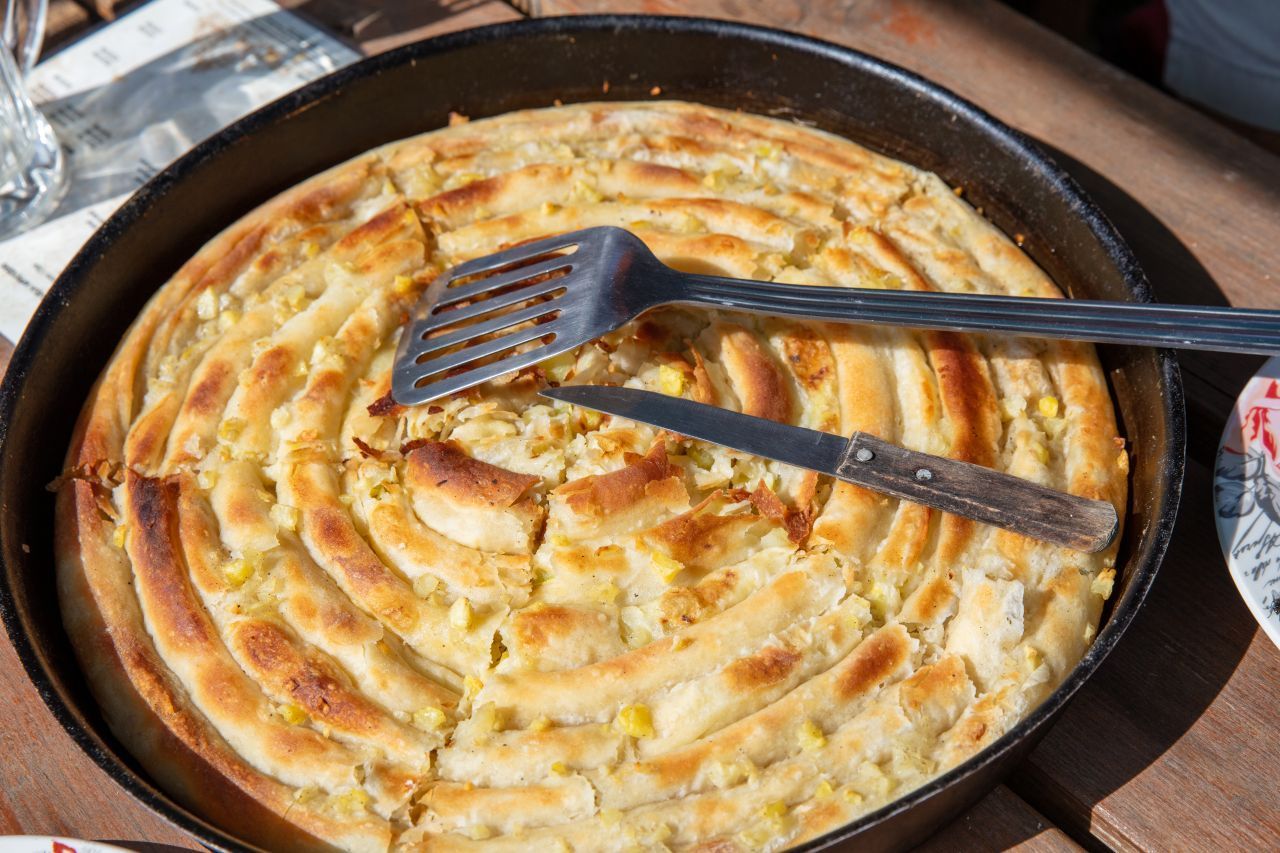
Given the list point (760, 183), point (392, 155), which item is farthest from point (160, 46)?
point (760, 183)

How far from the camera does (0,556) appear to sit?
7.18ft

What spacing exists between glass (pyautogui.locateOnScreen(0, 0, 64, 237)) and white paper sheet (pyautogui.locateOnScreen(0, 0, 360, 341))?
0.19ft

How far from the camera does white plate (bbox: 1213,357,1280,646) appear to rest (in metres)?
2.21

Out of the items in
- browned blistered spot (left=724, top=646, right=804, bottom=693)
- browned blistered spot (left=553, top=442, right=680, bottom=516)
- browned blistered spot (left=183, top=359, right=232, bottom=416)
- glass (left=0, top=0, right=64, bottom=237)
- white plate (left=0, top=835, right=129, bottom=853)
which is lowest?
white plate (left=0, top=835, right=129, bottom=853)

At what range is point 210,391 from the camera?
2.56 m

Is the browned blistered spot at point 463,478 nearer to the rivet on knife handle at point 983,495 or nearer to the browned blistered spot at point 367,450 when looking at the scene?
the browned blistered spot at point 367,450

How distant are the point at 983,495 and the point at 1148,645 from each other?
1.67ft

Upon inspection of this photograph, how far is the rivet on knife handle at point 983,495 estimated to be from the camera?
7.13 feet

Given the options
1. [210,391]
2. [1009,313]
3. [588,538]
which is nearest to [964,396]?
[1009,313]

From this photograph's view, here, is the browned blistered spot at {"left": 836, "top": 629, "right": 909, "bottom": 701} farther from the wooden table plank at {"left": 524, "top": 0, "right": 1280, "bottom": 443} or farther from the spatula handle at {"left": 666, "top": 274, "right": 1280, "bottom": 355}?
the wooden table plank at {"left": 524, "top": 0, "right": 1280, "bottom": 443}

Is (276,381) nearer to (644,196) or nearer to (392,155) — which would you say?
(392,155)

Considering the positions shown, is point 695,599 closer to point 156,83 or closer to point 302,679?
point 302,679

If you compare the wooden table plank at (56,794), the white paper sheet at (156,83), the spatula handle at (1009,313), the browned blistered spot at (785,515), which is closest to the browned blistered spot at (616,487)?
the browned blistered spot at (785,515)

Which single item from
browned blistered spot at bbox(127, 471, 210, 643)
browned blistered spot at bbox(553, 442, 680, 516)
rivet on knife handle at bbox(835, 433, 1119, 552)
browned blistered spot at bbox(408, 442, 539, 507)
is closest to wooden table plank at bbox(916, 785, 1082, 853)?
rivet on knife handle at bbox(835, 433, 1119, 552)
